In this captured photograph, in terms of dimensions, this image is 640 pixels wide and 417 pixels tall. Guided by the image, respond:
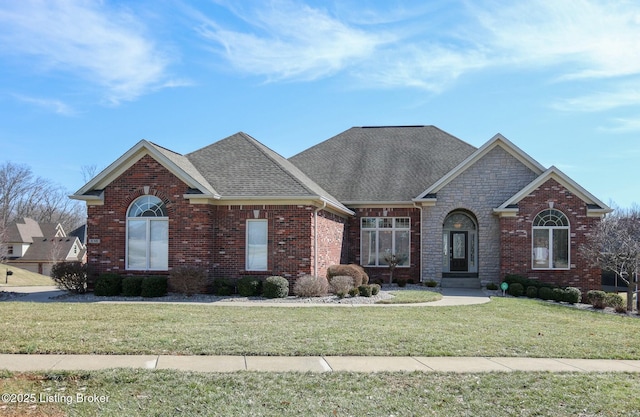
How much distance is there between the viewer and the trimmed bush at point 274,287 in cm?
1830

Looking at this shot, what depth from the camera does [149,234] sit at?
1956 cm

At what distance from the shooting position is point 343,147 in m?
30.5

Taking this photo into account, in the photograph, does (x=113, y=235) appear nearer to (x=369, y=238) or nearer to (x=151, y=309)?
(x=151, y=309)

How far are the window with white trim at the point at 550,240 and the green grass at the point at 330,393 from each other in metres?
15.4

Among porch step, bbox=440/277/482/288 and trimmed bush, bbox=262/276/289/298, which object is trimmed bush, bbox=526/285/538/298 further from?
trimmed bush, bbox=262/276/289/298

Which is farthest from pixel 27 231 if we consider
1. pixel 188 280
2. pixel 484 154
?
pixel 484 154

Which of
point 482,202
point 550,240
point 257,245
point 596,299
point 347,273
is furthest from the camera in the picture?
point 482,202

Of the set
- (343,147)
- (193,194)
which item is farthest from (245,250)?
(343,147)

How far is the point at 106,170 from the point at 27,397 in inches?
549

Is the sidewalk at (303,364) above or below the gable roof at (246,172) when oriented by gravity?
below

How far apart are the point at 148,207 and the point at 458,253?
14659mm

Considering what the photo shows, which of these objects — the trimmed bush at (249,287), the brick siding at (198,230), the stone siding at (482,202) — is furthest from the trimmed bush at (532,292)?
the trimmed bush at (249,287)

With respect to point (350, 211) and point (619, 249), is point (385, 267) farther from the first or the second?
point (619, 249)

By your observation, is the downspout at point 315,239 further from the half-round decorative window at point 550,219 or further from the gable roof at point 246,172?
the half-round decorative window at point 550,219
